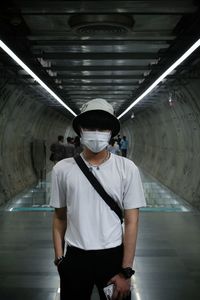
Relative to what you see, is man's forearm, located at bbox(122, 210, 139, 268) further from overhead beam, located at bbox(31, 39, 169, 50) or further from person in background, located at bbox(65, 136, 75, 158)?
person in background, located at bbox(65, 136, 75, 158)

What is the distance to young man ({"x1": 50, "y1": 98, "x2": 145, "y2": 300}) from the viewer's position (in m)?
2.71

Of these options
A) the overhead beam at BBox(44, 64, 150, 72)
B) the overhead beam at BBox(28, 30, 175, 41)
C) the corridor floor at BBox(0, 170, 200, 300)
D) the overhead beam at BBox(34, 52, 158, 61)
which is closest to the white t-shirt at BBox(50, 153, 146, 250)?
the corridor floor at BBox(0, 170, 200, 300)

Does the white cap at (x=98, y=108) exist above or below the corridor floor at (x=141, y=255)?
above

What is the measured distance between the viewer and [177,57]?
278 inches

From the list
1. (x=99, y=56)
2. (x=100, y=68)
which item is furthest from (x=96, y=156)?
(x=100, y=68)

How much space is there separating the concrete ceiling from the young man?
10.6ft

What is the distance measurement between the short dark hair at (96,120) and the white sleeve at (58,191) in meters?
0.41

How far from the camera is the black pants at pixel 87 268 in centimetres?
272

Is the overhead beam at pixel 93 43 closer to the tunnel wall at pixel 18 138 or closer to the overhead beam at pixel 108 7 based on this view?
the overhead beam at pixel 108 7

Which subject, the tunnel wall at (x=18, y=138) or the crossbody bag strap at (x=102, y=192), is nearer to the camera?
the crossbody bag strap at (x=102, y=192)

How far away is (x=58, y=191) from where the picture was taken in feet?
9.51

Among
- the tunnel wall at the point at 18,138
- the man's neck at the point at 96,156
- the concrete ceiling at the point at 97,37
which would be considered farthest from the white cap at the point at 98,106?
the tunnel wall at the point at 18,138

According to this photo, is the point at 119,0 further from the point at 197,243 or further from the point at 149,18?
the point at 197,243

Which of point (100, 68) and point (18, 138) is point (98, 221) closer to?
point (100, 68)
